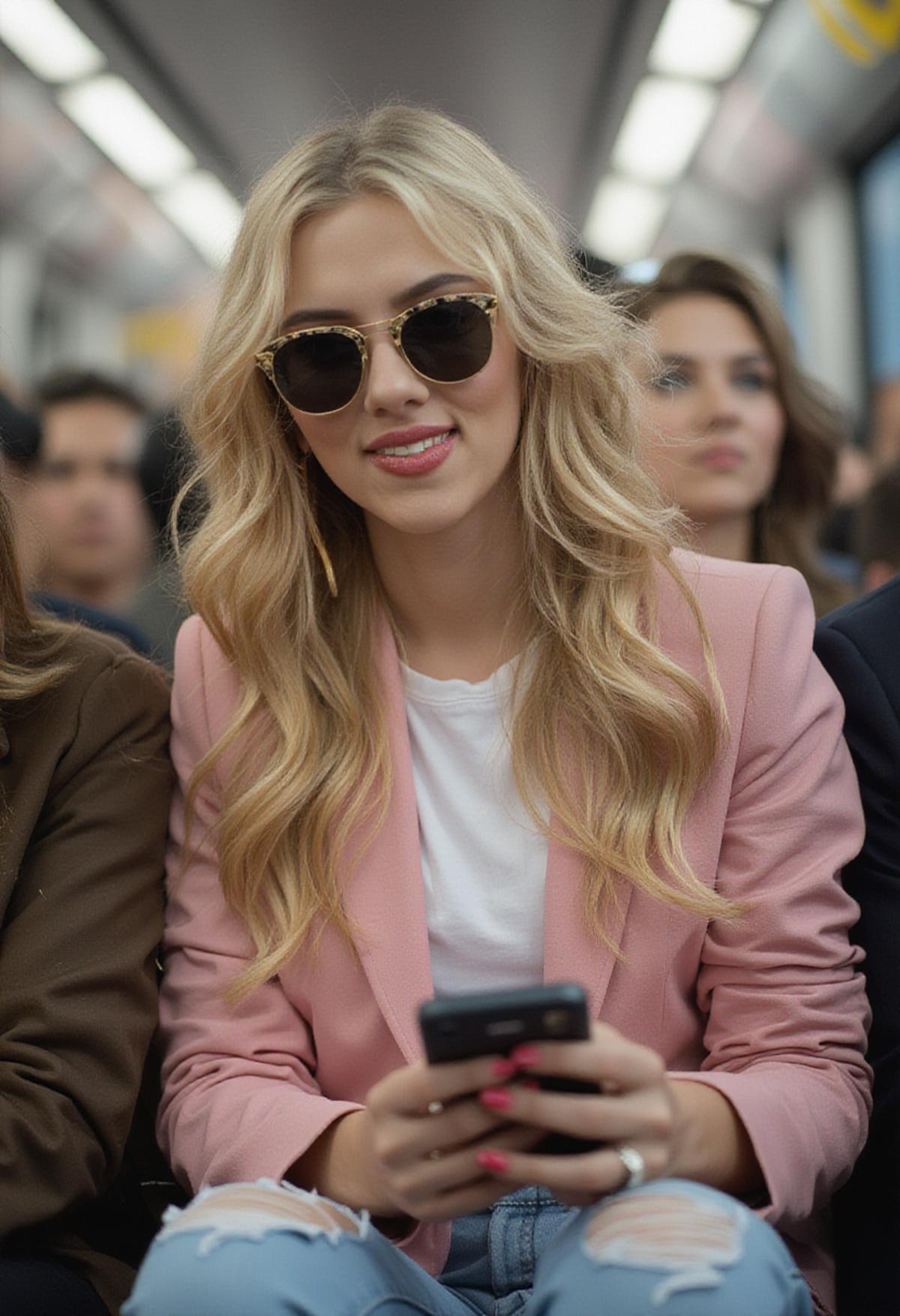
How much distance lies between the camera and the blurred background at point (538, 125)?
6.73 metres

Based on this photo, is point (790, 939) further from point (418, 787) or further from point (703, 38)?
point (703, 38)

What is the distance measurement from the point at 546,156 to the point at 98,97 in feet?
7.29

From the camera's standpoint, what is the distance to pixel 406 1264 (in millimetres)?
1866

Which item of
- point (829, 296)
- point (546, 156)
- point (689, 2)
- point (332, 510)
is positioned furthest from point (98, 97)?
point (332, 510)

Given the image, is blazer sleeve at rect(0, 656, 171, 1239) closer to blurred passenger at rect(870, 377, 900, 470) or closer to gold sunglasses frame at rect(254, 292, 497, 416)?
gold sunglasses frame at rect(254, 292, 497, 416)

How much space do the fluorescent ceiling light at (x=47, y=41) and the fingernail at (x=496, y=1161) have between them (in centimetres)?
595

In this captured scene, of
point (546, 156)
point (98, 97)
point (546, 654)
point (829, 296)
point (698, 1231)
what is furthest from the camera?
point (829, 296)

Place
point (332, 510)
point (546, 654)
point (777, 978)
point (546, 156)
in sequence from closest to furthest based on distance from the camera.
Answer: point (777, 978) → point (546, 654) → point (332, 510) → point (546, 156)

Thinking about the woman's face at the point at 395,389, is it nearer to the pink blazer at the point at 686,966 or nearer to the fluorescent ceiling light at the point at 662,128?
the pink blazer at the point at 686,966

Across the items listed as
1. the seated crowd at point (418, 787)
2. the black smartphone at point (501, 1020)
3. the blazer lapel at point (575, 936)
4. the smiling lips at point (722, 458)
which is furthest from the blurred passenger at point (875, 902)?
the smiling lips at point (722, 458)

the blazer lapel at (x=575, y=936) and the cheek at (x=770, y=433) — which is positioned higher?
the cheek at (x=770, y=433)

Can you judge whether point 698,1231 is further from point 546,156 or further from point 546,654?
point 546,156

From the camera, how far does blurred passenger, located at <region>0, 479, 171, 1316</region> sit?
1961 mm

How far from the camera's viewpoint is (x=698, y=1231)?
5.30 feet
